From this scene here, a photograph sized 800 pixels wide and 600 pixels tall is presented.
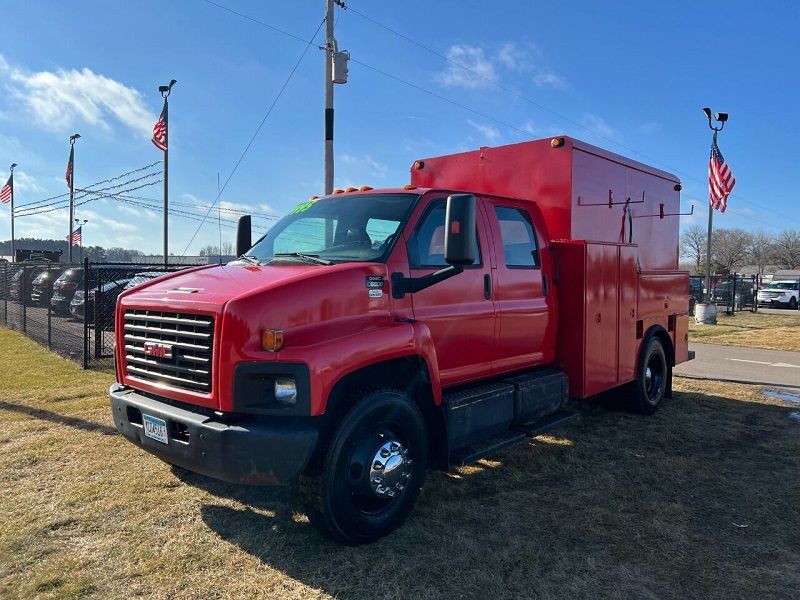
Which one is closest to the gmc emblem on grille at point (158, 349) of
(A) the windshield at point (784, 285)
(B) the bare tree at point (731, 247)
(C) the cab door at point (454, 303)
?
(C) the cab door at point (454, 303)

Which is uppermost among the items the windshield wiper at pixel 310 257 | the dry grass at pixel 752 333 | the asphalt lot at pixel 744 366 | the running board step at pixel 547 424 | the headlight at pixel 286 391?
the windshield wiper at pixel 310 257

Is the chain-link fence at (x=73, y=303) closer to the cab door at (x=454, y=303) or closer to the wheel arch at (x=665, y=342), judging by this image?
the cab door at (x=454, y=303)

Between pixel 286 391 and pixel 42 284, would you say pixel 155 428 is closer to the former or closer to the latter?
pixel 286 391

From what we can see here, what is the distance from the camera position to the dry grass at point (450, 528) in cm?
348

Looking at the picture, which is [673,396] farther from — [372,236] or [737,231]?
[737,231]

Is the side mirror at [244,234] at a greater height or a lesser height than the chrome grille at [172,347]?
greater

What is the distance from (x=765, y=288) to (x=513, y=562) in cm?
4118

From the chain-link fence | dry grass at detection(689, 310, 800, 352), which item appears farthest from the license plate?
dry grass at detection(689, 310, 800, 352)

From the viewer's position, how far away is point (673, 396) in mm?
8773

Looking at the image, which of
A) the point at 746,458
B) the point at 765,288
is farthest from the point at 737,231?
the point at 746,458

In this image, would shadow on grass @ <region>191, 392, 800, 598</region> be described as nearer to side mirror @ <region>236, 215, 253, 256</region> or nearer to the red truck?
the red truck

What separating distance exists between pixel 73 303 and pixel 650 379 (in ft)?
48.2

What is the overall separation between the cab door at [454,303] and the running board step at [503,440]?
546 mm

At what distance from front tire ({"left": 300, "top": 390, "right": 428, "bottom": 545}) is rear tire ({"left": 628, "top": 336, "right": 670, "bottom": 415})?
413 centimetres
